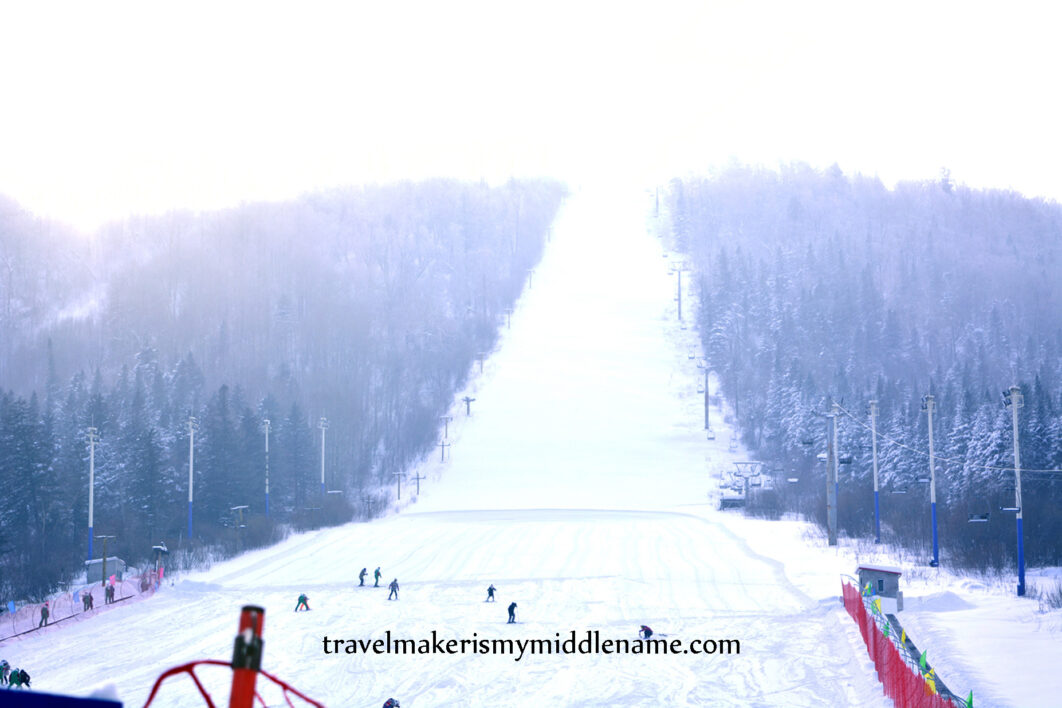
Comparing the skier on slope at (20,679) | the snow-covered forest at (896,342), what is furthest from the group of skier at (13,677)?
the snow-covered forest at (896,342)

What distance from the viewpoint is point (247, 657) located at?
268cm

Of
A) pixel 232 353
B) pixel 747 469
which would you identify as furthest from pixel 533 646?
pixel 232 353

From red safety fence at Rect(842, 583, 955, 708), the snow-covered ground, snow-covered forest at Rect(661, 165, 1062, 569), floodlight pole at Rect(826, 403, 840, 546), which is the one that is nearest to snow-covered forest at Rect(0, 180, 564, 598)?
the snow-covered ground

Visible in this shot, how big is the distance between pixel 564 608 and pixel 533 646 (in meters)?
5.54

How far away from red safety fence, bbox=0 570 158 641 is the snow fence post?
3228 cm

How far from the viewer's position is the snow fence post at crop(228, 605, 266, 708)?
2.67 meters

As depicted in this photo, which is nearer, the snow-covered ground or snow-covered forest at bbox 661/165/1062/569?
the snow-covered ground

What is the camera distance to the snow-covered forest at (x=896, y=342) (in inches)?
2210

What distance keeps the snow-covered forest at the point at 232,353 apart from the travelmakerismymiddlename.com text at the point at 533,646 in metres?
23.8

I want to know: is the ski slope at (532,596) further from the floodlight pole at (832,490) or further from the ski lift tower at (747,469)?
the floodlight pole at (832,490)

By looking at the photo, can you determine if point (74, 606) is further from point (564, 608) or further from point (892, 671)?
point (892, 671)

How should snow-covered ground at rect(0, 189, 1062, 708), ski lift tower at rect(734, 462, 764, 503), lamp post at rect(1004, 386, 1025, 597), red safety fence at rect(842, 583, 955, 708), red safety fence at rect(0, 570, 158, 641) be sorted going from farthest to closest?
ski lift tower at rect(734, 462, 764, 503) → red safety fence at rect(0, 570, 158, 641) → lamp post at rect(1004, 386, 1025, 597) → snow-covered ground at rect(0, 189, 1062, 708) → red safety fence at rect(842, 583, 955, 708)

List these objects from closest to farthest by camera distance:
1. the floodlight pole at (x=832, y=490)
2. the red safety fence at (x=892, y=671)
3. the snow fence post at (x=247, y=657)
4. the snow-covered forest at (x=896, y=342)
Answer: the snow fence post at (x=247, y=657) → the red safety fence at (x=892, y=671) → the floodlight pole at (x=832, y=490) → the snow-covered forest at (x=896, y=342)

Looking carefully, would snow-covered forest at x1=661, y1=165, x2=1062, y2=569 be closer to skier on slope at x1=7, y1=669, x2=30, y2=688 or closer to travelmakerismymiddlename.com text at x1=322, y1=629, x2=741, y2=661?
travelmakerismymiddlename.com text at x1=322, y1=629, x2=741, y2=661
